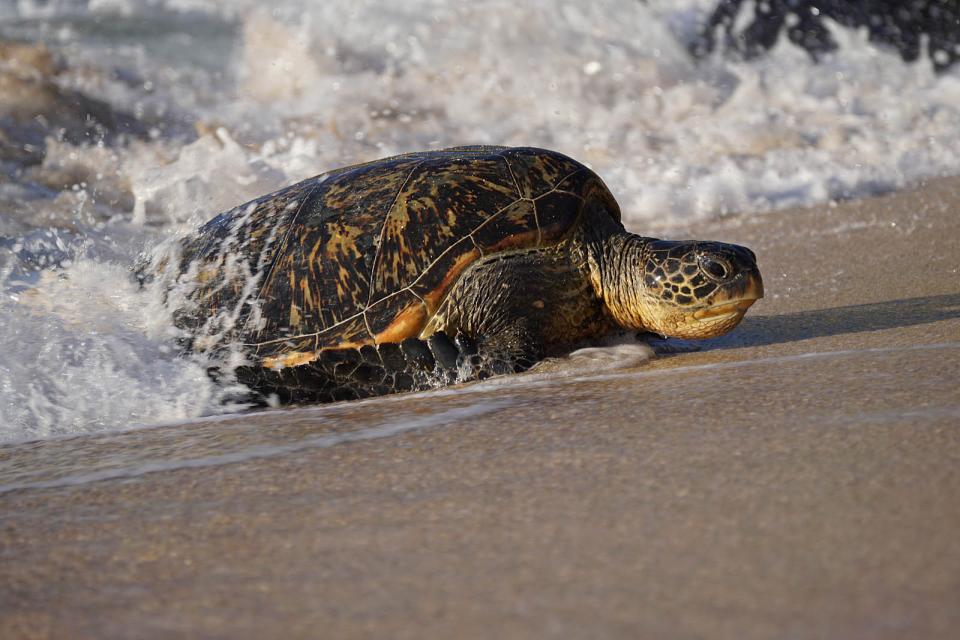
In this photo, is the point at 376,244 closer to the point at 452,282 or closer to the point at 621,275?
the point at 452,282

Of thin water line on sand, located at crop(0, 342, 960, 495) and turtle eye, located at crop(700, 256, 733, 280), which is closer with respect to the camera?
thin water line on sand, located at crop(0, 342, 960, 495)

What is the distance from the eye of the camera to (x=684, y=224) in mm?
5984

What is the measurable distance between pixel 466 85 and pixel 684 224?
365 centimetres

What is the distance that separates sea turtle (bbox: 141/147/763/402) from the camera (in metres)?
3.27

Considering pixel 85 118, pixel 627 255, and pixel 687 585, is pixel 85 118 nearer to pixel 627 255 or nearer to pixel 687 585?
pixel 627 255

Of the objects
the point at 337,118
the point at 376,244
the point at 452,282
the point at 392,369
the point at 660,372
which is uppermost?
the point at 337,118

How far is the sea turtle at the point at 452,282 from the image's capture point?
3270 mm

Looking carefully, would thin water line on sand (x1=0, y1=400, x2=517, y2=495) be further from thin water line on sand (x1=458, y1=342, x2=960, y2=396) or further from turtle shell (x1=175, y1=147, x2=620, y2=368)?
turtle shell (x1=175, y1=147, x2=620, y2=368)

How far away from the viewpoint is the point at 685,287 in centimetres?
324

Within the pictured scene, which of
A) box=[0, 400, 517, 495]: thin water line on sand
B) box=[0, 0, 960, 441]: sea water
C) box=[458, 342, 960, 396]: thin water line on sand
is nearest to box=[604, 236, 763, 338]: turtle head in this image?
box=[458, 342, 960, 396]: thin water line on sand

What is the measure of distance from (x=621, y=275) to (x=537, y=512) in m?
1.68

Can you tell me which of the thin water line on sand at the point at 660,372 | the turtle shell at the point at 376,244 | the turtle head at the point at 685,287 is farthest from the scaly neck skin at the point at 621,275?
the thin water line on sand at the point at 660,372

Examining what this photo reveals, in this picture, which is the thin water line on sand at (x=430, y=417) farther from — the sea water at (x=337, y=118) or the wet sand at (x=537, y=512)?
the sea water at (x=337, y=118)

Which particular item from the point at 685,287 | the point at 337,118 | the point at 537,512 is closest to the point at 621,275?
the point at 685,287
